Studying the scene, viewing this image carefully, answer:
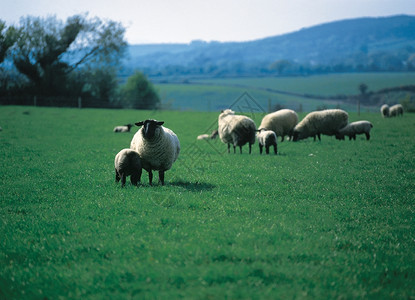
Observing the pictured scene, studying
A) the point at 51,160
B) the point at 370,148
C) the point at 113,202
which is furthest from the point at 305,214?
the point at 370,148

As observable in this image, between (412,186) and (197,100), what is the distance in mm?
112350

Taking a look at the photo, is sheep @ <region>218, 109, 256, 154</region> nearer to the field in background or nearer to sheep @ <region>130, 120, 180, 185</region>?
sheep @ <region>130, 120, 180, 185</region>

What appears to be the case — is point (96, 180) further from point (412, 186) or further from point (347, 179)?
point (412, 186)

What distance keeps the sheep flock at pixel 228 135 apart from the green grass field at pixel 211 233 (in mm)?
667

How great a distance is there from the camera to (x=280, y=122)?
1030 inches

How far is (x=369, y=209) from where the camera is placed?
371 inches

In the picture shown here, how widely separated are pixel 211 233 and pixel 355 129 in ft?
68.8

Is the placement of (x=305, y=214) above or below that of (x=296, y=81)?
below

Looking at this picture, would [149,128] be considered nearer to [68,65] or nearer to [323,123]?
[323,123]

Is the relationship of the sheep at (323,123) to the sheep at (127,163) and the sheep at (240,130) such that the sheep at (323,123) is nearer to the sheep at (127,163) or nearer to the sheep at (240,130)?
the sheep at (240,130)

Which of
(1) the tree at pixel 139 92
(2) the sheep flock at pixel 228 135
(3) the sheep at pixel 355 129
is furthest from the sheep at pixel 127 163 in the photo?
(1) the tree at pixel 139 92

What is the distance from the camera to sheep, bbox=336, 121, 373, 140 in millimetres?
25694

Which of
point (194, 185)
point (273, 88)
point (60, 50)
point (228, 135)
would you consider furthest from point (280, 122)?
point (273, 88)

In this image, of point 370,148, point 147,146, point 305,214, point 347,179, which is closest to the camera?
point 305,214
